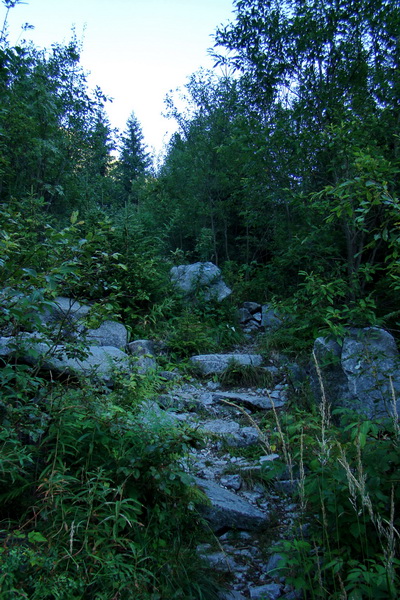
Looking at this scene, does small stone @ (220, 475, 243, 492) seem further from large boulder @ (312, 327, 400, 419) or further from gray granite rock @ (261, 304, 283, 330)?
gray granite rock @ (261, 304, 283, 330)

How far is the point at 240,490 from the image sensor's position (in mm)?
3684

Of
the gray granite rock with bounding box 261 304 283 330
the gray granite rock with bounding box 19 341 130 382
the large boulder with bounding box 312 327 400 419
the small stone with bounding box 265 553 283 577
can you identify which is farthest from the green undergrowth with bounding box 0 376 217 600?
the gray granite rock with bounding box 261 304 283 330

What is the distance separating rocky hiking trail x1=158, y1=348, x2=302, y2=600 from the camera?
8.13ft

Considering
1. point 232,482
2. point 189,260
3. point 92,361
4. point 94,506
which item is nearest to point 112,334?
point 92,361

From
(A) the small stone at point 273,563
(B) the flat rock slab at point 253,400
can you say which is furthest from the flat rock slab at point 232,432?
(A) the small stone at point 273,563

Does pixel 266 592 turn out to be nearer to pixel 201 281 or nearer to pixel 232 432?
pixel 232 432

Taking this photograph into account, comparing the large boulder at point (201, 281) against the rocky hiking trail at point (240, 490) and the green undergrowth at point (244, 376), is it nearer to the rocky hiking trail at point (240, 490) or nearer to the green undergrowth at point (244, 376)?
the green undergrowth at point (244, 376)

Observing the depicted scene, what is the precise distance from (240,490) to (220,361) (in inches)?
122

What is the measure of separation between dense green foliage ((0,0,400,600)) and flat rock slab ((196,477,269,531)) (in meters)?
0.30

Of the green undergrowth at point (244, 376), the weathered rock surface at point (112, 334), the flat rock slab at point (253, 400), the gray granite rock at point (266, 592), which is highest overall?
the weathered rock surface at point (112, 334)

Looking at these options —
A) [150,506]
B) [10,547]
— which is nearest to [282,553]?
[150,506]

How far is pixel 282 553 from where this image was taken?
6.48 feet

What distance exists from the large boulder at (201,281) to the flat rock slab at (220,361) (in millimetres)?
2341

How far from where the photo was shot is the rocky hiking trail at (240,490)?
97.6 inches
